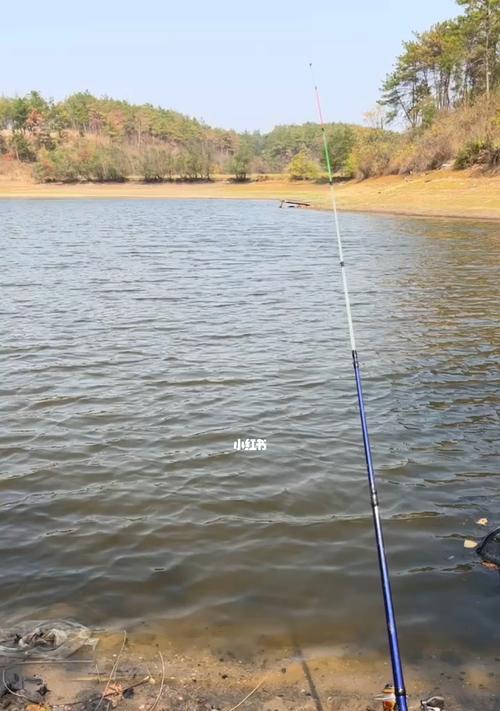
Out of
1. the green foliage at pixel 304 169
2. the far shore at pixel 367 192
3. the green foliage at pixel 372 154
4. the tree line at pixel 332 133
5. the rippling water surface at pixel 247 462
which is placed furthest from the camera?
the green foliage at pixel 304 169

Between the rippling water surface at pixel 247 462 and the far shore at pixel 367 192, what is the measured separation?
24.2 meters

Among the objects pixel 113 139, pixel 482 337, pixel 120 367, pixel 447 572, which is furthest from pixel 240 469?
pixel 113 139

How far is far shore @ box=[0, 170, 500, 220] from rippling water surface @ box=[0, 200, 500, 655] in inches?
954

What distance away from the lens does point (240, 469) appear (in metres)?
6.35

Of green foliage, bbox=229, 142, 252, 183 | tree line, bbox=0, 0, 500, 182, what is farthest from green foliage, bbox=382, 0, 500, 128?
green foliage, bbox=229, 142, 252, 183

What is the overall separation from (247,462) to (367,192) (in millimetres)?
49714

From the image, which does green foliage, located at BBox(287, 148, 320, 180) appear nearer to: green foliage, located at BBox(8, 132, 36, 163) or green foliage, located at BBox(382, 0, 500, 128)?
green foliage, located at BBox(382, 0, 500, 128)

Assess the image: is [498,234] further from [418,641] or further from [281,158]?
[281,158]

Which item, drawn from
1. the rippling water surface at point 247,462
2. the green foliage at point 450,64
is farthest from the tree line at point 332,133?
the rippling water surface at point 247,462

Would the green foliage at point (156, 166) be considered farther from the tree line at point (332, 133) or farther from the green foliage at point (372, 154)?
the green foliage at point (372, 154)

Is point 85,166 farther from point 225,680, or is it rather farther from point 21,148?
point 225,680

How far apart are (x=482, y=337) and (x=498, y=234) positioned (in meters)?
17.1

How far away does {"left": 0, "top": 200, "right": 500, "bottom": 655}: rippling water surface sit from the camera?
440 cm

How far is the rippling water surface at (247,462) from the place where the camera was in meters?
4.40
